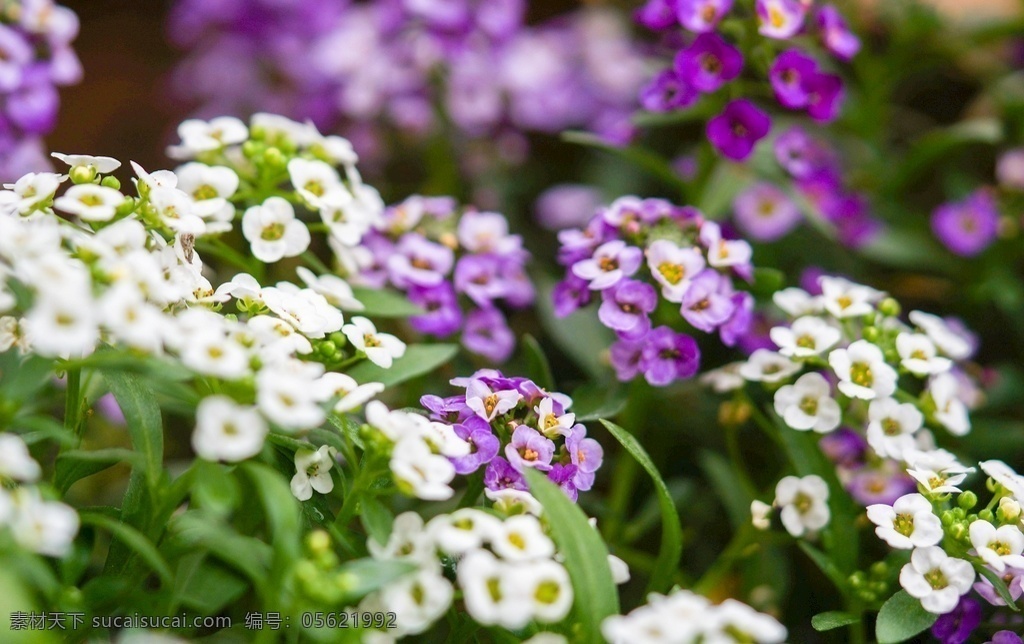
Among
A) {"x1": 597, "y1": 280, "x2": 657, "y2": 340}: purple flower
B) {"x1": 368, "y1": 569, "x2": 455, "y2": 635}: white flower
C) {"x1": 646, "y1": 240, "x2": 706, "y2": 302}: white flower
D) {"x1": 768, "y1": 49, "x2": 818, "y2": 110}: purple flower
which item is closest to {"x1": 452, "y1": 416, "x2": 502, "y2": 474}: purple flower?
{"x1": 368, "y1": 569, "x2": 455, "y2": 635}: white flower

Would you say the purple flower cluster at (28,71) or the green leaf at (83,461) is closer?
the green leaf at (83,461)

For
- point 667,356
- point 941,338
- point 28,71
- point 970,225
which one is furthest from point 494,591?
point 970,225

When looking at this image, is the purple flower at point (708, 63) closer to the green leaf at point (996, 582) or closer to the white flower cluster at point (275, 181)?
the white flower cluster at point (275, 181)

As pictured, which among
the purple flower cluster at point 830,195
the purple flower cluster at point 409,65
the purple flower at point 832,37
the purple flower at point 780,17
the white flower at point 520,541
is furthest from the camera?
the purple flower cluster at point 409,65

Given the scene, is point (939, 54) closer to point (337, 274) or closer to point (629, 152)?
point (629, 152)

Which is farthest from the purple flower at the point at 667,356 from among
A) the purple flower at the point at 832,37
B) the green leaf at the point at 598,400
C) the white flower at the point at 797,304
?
the purple flower at the point at 832,37

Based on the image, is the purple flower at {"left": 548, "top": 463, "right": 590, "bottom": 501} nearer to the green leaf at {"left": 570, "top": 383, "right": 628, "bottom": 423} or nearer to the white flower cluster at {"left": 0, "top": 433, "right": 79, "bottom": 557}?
the green leaf at {"left": 570, "top": 383, "right": 628, "bottom": 423}

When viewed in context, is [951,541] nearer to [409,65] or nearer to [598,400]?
[598,400]
